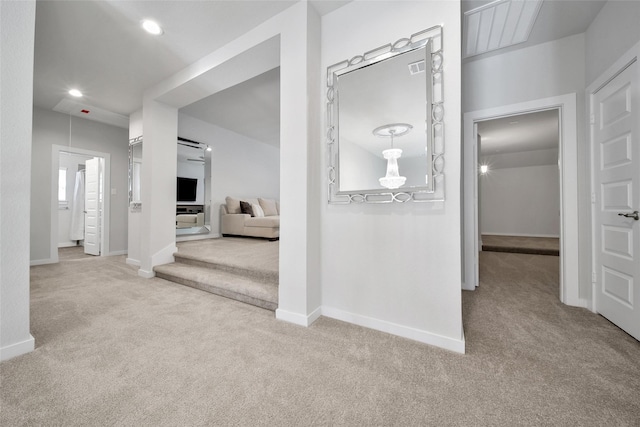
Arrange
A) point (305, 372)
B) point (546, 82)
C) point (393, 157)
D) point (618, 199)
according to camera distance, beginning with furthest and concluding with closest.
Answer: point (546, 82)
point (618, 199)
point (393, 157)
point (305, 372)

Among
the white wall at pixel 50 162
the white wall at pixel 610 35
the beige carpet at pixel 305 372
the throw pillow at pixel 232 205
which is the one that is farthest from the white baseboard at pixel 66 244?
the white wall at pixel 610 35

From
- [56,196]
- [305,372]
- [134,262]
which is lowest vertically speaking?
[305,372]

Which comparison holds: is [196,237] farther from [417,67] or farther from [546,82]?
[546,82]

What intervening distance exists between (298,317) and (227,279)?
3.56ft

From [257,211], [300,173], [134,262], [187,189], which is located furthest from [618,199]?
[134,262]

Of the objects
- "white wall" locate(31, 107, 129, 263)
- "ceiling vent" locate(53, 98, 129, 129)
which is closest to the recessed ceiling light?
"ceiling vent" locate(53, 98, 129, 129)

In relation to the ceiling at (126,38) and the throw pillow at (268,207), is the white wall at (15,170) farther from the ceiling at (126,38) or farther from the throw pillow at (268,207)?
the throw pillow at (268,207)

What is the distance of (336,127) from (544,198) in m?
8.08

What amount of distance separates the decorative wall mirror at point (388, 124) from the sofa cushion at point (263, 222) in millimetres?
2928

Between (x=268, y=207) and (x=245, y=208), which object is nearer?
(x=245, y=208)

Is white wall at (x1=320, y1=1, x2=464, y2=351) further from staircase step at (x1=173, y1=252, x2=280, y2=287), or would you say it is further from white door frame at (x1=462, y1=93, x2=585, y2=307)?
white door frame at (x1=462, y1=93, x2=585, y2=307)

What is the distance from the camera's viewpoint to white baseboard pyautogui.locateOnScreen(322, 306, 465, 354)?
5.12 feet

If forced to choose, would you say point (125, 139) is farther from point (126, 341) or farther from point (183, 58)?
point (126, 341)

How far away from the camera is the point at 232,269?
2777mm
